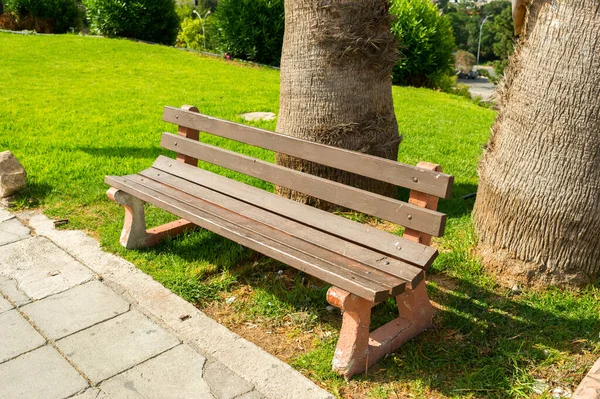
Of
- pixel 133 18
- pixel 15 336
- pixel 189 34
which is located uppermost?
pixel 133 18

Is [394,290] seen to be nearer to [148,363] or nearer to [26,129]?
[148,363]

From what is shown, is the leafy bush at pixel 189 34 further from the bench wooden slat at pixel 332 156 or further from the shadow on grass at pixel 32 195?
the bench wooden slat at pixel 332 156

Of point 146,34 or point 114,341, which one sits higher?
point 146,34

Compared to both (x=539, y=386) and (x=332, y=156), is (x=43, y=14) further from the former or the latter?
(x=539, y=386)

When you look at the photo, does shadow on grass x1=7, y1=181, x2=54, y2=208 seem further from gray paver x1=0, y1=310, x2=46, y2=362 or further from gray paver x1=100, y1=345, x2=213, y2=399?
gray paver x1=100, y1=345, x2=213, y2=399

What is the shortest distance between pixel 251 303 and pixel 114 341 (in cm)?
84

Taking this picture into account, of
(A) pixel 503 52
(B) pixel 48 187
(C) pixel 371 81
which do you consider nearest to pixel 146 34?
(B) pixel 48 187

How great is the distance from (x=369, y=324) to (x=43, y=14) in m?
19.1

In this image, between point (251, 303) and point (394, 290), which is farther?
point (251, 303)

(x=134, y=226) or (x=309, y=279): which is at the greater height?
(x=134, y=226)

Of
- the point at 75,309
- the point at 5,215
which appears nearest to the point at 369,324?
the point at 75,309

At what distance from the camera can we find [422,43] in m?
14.0

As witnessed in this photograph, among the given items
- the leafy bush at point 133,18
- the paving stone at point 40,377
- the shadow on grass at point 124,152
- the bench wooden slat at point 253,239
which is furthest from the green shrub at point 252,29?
the paving stone at point 40,377

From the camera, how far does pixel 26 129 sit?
288 inches
